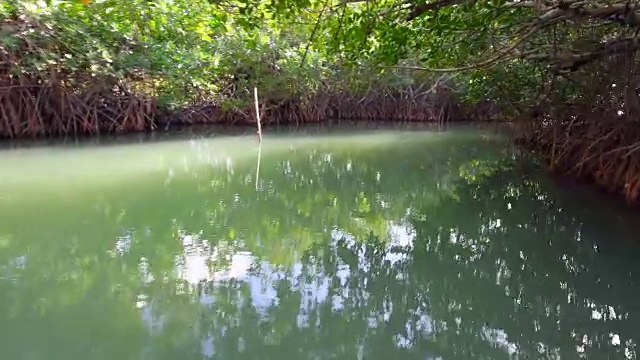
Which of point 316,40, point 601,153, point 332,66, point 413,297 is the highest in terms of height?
point 332,66

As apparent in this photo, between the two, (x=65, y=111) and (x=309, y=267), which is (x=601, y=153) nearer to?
(x=309, y=267)

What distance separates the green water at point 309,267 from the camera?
2695 mm

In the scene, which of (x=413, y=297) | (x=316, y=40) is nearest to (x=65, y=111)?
(x=316, y=40)

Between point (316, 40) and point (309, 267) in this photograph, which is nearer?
point (309, 267)

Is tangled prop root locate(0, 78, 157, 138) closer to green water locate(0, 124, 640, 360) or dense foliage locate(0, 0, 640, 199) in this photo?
dense foliage locate(0, 0, 640, 199)

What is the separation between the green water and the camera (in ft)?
8.84

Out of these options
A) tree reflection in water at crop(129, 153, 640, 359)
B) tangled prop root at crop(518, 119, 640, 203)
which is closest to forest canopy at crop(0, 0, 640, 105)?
tangled prop root at crop(518, 119, 640, 203)

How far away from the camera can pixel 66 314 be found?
2.94 metres

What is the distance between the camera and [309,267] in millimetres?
3811

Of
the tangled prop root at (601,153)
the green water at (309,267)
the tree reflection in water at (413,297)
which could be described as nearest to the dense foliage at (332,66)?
the tangled prop root at (601,153)

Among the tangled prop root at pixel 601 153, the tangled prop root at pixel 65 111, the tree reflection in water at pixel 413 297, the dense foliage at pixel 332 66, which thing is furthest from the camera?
the tangled prop root at pixel 65 111

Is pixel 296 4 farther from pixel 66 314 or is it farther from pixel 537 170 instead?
pixel 537 170

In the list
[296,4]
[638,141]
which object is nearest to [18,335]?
[296,4]

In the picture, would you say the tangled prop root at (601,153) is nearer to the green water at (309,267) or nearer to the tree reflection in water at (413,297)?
the green water at (309,267)
